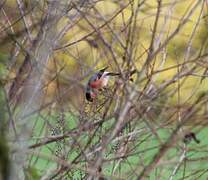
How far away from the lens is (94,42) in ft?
13.7

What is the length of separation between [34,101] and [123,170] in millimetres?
2291

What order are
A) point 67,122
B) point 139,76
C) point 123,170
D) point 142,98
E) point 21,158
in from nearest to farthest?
point 21,158 → point 139,76 → point 142,98 → point 67,122 → point 123,170

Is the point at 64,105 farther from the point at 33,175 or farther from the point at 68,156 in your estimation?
the point at 33,175

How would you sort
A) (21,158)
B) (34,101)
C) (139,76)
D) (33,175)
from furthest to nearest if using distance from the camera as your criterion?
(139,76)
(33,175)
(34,101)
(21,158)

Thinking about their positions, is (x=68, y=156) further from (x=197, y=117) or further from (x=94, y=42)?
(x=197, y=117)

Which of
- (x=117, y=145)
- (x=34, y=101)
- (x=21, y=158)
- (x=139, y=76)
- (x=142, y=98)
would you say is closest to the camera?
(x=21, y=158)

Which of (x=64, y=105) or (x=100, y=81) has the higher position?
(x=100, y=81)

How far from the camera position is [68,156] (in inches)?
151

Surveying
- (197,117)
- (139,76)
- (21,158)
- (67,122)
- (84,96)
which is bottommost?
(21,158)

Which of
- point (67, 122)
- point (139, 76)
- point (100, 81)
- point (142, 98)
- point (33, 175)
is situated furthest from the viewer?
point (100, 81)

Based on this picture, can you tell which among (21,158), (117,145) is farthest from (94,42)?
(21,158)

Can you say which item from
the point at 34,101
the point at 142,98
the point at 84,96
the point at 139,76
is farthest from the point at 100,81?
the point at 34,101

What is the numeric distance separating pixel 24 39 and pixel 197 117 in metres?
1.74

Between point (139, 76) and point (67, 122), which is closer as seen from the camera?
point (139, 76)
